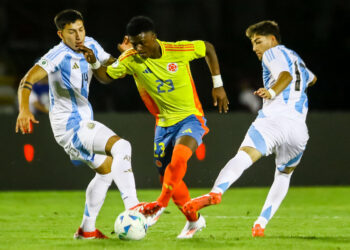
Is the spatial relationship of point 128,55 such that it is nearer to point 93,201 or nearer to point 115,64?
point 115,64

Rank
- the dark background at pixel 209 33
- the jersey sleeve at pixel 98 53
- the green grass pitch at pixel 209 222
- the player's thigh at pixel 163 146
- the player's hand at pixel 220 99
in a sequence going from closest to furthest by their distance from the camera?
1. the green grass pitch at pixel 209 222
2. the player's hand at pixel 220 99
3. the player's thigh at pixel 163 146
4. the jersey sleeve at pixel 98 53
5. the dark background at pixel 209 33

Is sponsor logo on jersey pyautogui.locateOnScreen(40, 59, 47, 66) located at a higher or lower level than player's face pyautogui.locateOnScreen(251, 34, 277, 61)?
higher

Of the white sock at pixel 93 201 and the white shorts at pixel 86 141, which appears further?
the white sock at pixel 93 201

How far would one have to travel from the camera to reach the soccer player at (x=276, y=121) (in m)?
6.29

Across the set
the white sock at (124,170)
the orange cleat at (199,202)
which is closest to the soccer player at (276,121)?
the orange cleat at (199,202)

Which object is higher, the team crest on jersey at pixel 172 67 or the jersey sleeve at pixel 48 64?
the jersey sleeve at pixel 48 64

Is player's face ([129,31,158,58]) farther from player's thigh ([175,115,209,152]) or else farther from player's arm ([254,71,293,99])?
player's arm ([254,71,293,99])

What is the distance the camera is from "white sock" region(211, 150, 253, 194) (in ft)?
19.9

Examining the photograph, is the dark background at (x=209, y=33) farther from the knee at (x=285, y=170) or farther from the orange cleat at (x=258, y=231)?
the orange cleat at (x=258, y=231)

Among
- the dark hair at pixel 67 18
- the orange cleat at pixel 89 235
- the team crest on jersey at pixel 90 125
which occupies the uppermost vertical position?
the dark hair at pixel 67 18

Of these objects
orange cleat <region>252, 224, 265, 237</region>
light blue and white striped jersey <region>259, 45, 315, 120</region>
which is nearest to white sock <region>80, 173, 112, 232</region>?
orange cleat <region>252, 224, 265, 237</region>

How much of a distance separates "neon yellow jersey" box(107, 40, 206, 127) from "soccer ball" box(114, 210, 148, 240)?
107 centimetres

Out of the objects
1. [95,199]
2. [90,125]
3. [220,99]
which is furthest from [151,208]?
[220,99]

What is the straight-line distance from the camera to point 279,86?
639 cm
